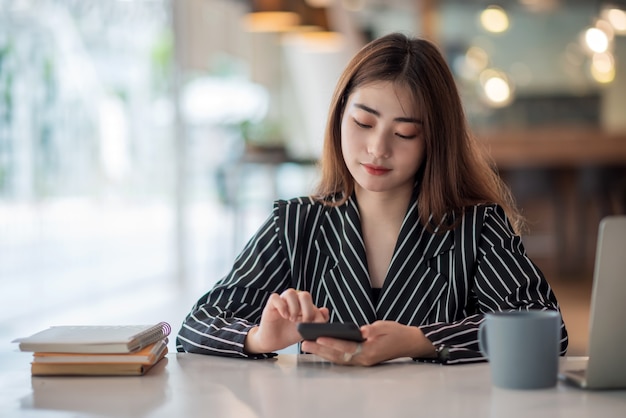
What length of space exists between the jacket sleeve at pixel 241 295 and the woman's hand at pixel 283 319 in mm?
75

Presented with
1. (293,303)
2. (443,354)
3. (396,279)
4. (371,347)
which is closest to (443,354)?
(443,354)

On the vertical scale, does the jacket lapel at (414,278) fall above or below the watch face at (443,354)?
above

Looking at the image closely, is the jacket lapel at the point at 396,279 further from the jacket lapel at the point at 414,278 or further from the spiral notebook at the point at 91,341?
the spiral notebook at the point at 91,341

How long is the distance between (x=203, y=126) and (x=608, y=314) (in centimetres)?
921

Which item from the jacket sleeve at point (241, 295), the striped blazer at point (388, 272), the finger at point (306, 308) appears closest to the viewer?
the finger at point (306, 308)

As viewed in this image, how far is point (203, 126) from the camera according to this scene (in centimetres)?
1012

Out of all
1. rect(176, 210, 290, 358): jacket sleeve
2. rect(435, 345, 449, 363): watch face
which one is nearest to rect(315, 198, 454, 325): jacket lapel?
rect(176, 210, 290, 358): jacket sleeve

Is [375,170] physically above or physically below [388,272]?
above

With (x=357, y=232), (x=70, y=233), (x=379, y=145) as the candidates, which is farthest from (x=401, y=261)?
(x=70, y=233)


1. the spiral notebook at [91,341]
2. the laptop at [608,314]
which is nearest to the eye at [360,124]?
the spiral notebook at [91,341]

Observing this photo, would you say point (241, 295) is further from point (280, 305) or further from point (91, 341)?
point (91, 341)

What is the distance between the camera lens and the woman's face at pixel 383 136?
165 cm

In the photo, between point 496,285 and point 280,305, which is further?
point 496,285

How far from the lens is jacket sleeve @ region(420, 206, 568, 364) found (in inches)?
58.3
